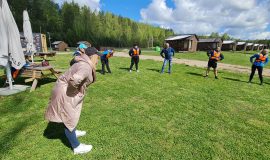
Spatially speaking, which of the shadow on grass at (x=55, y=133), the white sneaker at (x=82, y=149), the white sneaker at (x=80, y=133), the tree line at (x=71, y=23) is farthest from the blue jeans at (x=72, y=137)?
the tree line at (x=71, y=23)

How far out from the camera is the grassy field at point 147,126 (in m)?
3.13

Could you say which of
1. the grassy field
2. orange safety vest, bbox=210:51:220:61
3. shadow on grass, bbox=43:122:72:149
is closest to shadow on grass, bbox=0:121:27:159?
the grassy field

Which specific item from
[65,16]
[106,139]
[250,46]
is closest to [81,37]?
[65,16]

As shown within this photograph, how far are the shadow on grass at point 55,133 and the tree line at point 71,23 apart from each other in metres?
47.4

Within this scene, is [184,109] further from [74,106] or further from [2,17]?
[2,17]

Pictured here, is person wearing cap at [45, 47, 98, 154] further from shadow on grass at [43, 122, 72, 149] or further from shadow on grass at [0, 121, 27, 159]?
shadow on grass at [0, 121, 27, 159]

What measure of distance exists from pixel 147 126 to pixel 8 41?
4.74m

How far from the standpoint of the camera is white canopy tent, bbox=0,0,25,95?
5047 millimetres

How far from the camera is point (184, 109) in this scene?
5.08 meters

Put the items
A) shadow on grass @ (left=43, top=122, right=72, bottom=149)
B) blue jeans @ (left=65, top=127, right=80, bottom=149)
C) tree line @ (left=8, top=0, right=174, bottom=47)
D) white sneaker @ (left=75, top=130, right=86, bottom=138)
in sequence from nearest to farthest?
blue jeans @ (left=65, top=127, right=80, bottom=149)
shadow on grass @ (left=43, top=122, right=72, bottom=149)
white sneaker @ (left=75, top=130, right=86, bottom=138)
tree line @ (left=8, top=0, right=174, bottom=47)

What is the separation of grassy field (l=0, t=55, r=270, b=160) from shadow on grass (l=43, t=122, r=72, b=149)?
18 mm

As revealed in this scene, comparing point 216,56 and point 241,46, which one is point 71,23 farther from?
point 241,46

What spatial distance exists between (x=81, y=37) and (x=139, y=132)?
5003 centimetres

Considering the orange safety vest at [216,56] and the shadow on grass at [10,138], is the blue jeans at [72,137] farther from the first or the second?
the orange safety vest at [216,56]
